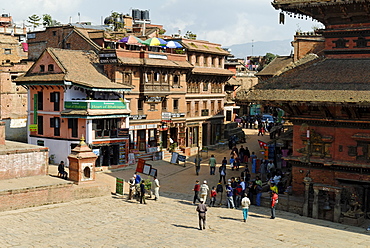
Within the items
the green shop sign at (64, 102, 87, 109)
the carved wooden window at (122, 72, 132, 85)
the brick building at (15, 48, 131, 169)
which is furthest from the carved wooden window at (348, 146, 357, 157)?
the carved wooden window at (122, 72, 132, 85)

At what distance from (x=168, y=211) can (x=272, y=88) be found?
9844 mm

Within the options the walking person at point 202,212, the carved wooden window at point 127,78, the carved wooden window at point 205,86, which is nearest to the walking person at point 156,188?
the walking person at point 202,212

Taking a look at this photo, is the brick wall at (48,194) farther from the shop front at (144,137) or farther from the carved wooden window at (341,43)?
the carved wooden window at (341,43)

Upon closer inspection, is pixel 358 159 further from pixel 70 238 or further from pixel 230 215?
pixel 70 238

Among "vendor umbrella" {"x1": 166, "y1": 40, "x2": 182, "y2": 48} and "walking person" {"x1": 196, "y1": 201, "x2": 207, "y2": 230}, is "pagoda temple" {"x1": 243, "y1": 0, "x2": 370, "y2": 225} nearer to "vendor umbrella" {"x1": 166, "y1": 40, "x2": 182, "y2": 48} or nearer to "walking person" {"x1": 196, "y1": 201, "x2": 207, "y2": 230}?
Answer: "walking person" {"x1": 196, "y1": 201, "x2": 207, "y2": 230}

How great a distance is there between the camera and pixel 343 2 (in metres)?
29.7

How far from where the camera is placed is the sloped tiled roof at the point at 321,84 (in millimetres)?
27953

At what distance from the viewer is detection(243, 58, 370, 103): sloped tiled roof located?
91.7 feet

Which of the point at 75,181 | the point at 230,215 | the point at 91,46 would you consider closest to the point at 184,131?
the point at 91,46

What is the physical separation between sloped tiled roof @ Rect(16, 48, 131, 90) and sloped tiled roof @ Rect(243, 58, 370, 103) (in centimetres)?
1562

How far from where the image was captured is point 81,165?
3331 centimetres

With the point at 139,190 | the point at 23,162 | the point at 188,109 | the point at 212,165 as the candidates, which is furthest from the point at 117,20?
the point at 139,190

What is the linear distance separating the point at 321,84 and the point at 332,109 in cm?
164

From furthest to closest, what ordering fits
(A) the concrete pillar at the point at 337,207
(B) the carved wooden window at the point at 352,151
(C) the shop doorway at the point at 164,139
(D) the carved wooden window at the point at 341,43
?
(C) the shop doorway at the point at 164,139, (D) the carved wooden window at the point at 341,43, (B) the carved wooden window at the point at 352,151, (A) the concrete pillar at the point at 337,207
